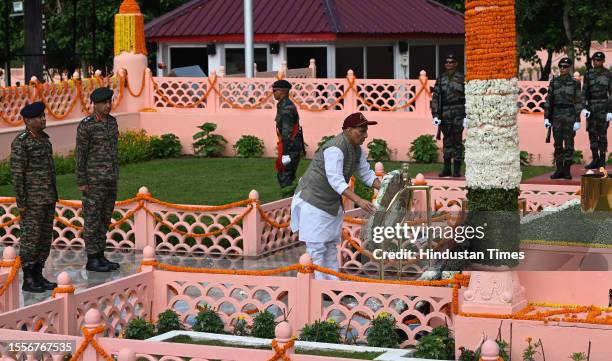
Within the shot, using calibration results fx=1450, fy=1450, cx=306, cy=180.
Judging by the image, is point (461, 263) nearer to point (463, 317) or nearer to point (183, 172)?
point (463, 317)

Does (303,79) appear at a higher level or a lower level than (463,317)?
higher

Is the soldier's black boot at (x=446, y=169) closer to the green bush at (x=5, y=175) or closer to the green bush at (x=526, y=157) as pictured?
the green bush at (x=526, y=157)

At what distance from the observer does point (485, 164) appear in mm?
10609

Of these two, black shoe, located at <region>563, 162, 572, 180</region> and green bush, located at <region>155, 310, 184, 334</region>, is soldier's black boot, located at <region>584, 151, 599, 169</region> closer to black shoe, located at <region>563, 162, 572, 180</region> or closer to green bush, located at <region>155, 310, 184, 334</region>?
black shoe, located at <region>563, 162, 572, 180</region>

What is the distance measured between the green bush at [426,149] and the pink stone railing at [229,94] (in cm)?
55

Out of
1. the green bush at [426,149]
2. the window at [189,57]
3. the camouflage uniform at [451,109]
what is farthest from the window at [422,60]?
the camouflage uniform at [451,109]

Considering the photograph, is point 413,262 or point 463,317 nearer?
point 463,317

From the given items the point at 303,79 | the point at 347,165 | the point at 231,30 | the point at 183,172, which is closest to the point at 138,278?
the point at 347,165

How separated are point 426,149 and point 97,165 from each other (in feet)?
35.9

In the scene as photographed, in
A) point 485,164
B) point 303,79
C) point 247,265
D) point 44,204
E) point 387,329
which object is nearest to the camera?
point 485,164

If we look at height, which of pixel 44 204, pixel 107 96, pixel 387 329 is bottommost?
pixel 387 329

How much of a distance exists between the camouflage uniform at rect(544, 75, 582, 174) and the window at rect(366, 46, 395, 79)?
1066 cm

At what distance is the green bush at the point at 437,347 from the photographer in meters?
10.8

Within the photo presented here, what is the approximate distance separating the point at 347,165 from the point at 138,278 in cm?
217
